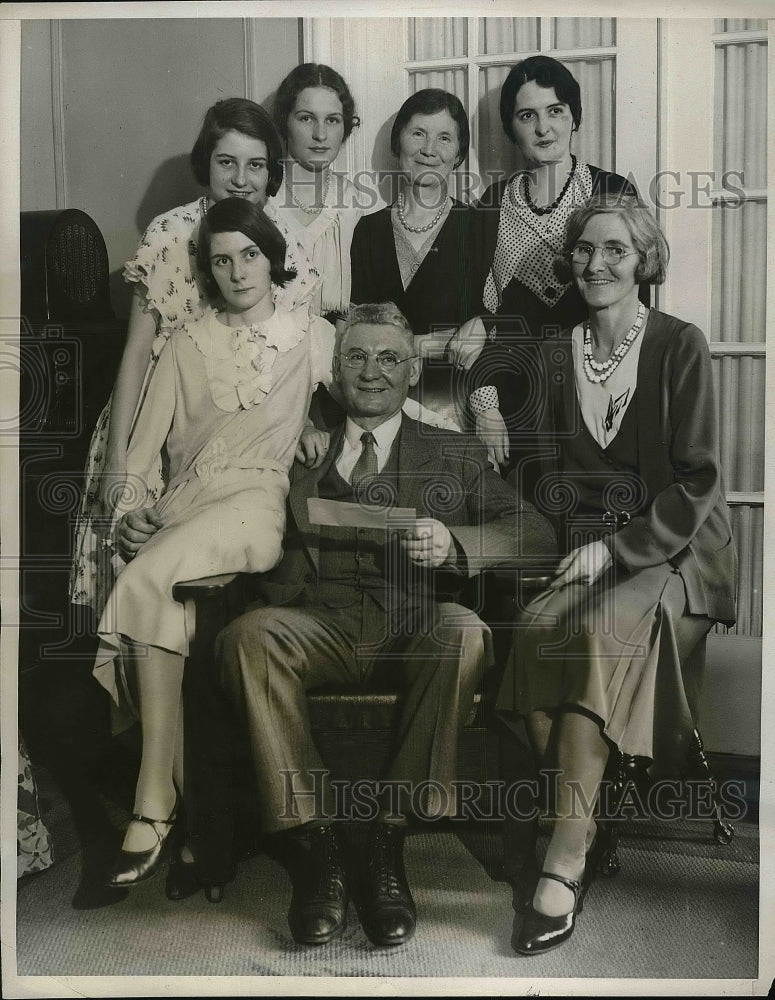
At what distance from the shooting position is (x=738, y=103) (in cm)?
222

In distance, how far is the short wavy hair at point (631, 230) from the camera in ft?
7.24

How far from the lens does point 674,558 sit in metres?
2.22

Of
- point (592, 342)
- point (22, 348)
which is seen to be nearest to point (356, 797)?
point (592, 342)

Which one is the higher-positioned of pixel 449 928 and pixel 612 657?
pixel 612 657

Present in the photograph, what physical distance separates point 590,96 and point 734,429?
38.4 inches

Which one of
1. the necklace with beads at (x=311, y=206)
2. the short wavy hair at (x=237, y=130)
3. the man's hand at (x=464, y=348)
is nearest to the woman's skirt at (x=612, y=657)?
the man's hand at (x=464, y=348)

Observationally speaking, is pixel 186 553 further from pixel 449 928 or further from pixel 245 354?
pixel 449 928

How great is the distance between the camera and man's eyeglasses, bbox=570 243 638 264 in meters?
2.21

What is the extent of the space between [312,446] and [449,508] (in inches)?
15.8

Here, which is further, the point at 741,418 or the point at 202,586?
the point at 741,418

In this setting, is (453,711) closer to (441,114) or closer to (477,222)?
(477,222)

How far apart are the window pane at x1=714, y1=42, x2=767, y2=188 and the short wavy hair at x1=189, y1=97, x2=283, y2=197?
118 centimetres

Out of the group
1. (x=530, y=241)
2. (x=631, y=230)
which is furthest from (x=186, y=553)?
(x=631, y=230)

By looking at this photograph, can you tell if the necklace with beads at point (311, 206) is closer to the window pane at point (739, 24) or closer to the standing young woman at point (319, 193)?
the standing young woman at point (319, 193)
